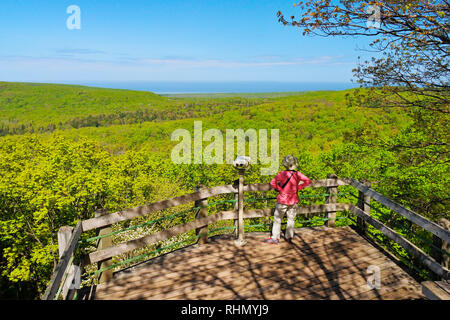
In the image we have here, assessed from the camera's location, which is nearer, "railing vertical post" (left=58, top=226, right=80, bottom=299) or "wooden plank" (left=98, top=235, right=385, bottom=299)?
"railing vertical post" (left=58, top=226, right=80, bottom=299)

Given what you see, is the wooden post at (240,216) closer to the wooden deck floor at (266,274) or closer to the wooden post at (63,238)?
the wooden deck floor at (266,274)

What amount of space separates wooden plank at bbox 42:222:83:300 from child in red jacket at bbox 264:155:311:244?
3456 millimetres

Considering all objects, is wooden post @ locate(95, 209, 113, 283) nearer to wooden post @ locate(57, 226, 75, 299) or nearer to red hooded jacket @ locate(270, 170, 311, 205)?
wooden post @ locate(57, 226, 75, 299)

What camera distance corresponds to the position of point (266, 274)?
4.88 meters

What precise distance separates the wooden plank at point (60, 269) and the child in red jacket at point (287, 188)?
3.46 m

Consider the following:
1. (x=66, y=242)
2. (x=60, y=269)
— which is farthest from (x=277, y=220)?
(x=60, y=269)

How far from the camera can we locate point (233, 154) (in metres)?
53.6

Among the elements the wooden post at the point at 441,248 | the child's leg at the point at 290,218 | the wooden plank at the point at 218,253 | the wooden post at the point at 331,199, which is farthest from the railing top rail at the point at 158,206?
the wooden post at the point at 441,248

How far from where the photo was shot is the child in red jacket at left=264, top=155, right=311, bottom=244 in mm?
5773

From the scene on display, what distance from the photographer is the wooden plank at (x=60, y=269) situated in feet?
9.30

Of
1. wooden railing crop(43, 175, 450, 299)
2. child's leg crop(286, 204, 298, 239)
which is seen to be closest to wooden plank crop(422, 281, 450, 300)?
wooden railing crop(43, 175, 450, 299)

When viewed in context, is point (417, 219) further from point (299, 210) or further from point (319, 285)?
point (299, 210)

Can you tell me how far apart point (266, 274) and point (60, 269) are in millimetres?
3044

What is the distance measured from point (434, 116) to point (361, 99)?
88.4 inches
